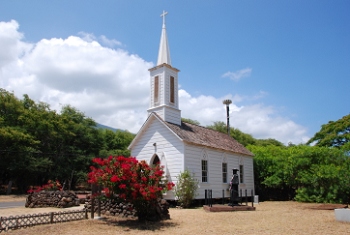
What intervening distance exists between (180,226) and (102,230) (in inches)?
113

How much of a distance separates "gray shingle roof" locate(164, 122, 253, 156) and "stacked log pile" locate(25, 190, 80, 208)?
759 cm

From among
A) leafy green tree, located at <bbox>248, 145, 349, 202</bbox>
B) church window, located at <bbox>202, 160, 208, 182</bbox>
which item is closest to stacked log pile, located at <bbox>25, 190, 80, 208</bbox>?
church window, located at <bbox>202, 160, 208, 182</bbox>

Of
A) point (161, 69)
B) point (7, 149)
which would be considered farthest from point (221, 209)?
point (7, 149)

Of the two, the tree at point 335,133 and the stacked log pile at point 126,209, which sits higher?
the tree at point 335,133

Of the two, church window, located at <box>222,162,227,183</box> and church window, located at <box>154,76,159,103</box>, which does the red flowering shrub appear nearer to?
church window, located at <box>154,76,159,103</box>

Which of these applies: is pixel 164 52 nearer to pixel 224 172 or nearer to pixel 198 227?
pixel 224 172

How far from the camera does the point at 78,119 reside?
42.2 m

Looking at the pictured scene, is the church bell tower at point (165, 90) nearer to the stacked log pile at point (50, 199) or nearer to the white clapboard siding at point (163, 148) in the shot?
the white clapboard siding at point (163, 148)

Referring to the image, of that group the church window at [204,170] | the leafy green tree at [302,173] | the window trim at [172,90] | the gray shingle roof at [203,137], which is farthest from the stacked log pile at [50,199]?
the leafy green tree at [302,173]

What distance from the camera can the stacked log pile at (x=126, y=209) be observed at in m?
13.3

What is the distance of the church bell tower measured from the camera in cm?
2255

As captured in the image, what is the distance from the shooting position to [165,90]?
2273cm

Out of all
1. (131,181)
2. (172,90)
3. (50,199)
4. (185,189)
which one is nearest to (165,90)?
(172,90)

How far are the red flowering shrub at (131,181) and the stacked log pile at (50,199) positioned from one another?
25.3 feet
